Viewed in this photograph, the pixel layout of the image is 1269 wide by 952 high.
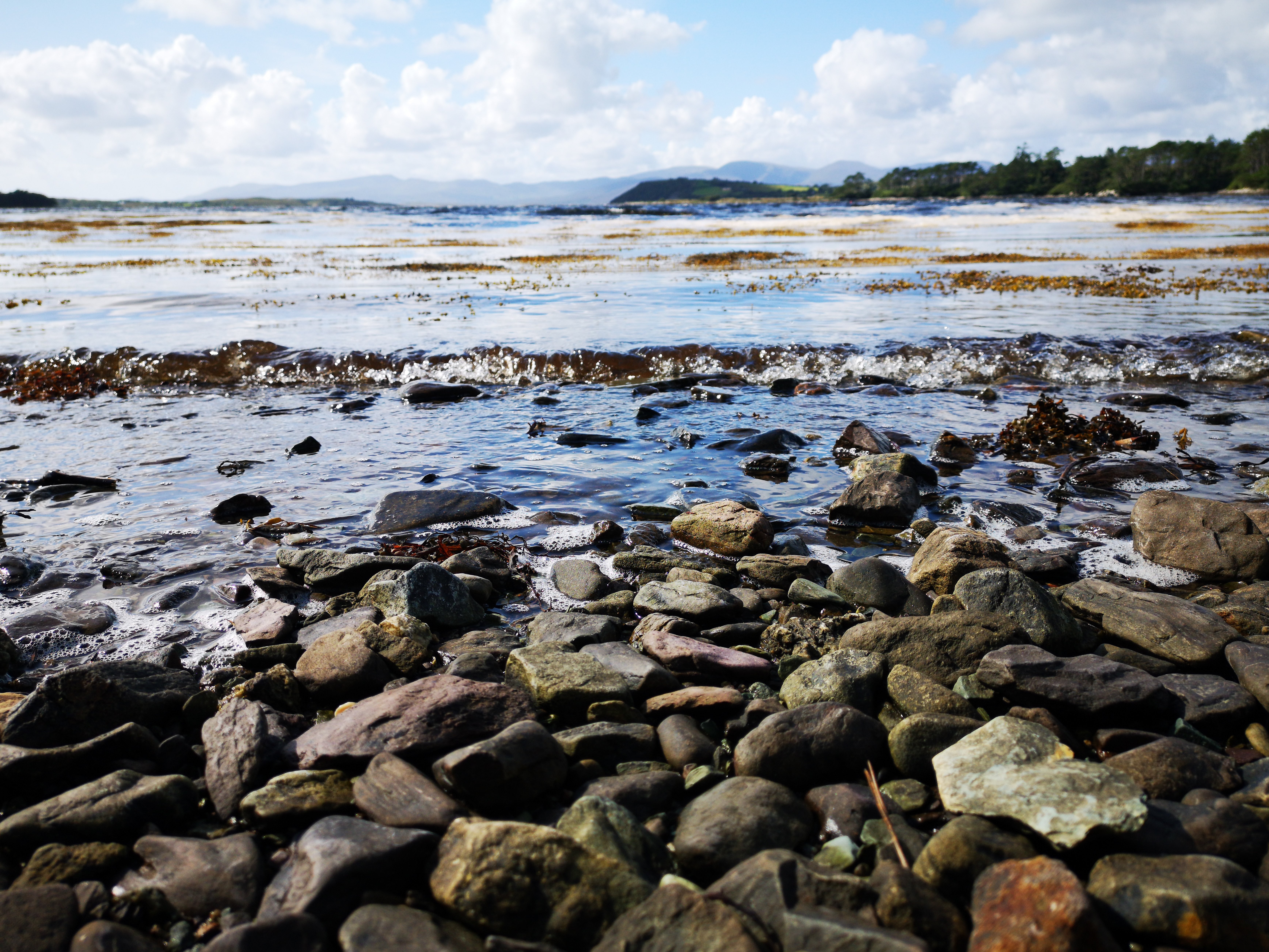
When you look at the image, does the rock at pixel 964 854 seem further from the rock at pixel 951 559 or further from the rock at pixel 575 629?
the rock at pixel 951 559

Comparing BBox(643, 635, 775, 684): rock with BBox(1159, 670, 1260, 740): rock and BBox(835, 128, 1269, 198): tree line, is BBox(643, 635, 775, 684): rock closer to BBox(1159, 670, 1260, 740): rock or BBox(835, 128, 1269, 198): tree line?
BBox(1159, 670, 1260, 740): rock

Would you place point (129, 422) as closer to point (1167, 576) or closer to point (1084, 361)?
point (1167, 576)

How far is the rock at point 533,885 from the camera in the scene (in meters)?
2.80

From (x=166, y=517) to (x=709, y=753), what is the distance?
7.19 metres

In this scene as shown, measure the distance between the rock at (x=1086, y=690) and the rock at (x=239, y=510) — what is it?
7461 millimetres

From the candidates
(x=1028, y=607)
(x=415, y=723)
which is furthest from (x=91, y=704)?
(x=1028, y=607)

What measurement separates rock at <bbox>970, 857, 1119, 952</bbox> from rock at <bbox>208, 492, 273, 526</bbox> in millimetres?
7830

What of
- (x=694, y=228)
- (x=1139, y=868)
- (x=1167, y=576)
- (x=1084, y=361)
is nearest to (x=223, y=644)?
(x=1139, y=868)

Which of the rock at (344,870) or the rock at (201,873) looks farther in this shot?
the rock at (201,873)

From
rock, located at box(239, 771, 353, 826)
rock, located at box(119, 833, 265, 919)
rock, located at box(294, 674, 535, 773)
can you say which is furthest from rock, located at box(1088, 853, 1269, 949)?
rock, located at box(119, 833, 265, 919)

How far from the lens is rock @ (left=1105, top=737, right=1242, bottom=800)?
350cm

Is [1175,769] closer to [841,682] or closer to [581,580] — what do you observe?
[841,682]

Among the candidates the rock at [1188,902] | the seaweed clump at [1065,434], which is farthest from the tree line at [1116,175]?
the rock at [1188,902]

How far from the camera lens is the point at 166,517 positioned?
8320 mm
